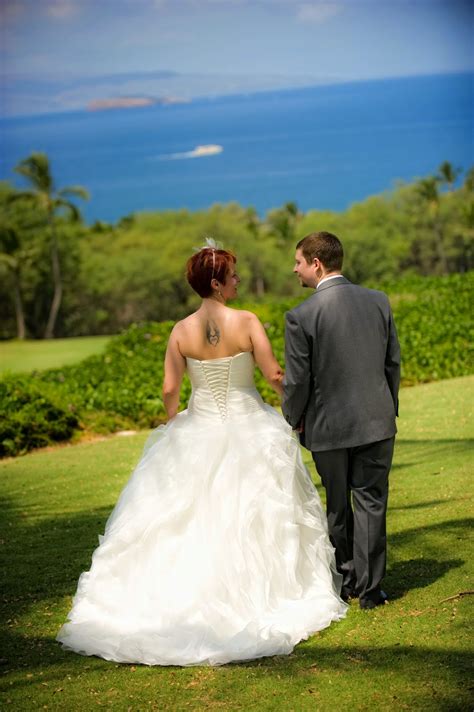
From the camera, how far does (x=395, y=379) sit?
487 cm

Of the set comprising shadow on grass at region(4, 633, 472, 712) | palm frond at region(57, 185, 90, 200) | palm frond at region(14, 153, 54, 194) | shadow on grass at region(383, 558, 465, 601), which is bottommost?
shadow on grass at region(4, 633, 472, 712)

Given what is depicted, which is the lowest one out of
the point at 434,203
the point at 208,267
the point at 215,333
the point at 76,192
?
the point at 215,333

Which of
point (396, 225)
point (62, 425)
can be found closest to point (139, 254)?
point (396, 225)

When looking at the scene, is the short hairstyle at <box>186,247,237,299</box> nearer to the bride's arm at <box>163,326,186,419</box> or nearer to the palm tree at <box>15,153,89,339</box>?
the bride's arm at <box>163,326,186,419</box>

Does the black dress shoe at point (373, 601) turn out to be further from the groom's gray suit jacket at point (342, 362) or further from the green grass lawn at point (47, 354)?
the green grass lawn at point (47, 354)

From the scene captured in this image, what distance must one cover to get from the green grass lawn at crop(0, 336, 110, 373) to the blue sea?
75.4 metres

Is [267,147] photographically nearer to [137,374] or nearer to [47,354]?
[47,354]

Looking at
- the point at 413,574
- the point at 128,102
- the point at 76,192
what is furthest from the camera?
the point at 128,102

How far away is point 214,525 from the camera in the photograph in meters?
4.91

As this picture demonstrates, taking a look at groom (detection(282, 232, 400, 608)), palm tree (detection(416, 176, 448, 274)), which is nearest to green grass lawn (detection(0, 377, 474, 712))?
groom (detection(282, 232, 400, 608))

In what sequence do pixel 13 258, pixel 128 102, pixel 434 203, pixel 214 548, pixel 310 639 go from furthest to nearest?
pixel 128 102
pixel 434 203
pixel 13 258
pixel 214 548
pixel 310 639

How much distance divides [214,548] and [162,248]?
3007 inches

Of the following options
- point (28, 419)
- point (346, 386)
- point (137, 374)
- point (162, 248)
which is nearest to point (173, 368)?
point (346, 386)

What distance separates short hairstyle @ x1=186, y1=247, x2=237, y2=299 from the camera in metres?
4.96
